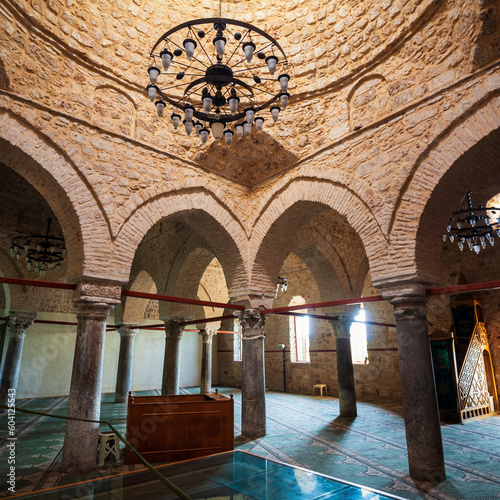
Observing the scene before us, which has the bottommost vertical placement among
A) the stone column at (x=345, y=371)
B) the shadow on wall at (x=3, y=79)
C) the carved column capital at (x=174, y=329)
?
the stone column at (x=345, y=371)

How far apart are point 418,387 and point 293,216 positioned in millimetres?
4053

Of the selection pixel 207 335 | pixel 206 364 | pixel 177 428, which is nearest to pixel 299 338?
pixel 207 335

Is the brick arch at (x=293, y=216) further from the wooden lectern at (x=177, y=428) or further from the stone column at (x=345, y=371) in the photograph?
the stone column at (x=345, y=371)

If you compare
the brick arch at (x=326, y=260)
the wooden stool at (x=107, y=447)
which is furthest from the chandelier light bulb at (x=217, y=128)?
the brick arch at (x=326, y=260)

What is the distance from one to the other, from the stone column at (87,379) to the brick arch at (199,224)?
680 millimetres

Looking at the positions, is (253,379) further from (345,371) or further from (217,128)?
(217,128)

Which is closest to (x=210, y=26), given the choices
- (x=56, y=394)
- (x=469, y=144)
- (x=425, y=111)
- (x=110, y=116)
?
(x=110, y=116)

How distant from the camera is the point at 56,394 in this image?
15500 mm

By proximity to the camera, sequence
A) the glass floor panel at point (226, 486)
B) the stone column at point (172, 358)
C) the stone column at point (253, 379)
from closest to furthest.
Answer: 1. the glass floor panel at point (226, 486)
2. the stone column at point (253, 379)
3. the stone column at point (172, 358)

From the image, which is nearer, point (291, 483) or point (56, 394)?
point (291, 483)

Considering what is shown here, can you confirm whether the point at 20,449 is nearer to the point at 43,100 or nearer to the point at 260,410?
the point at 260,410

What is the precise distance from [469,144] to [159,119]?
547cm

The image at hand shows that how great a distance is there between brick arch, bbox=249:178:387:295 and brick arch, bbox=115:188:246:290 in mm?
382

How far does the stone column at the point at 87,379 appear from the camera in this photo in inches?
220
